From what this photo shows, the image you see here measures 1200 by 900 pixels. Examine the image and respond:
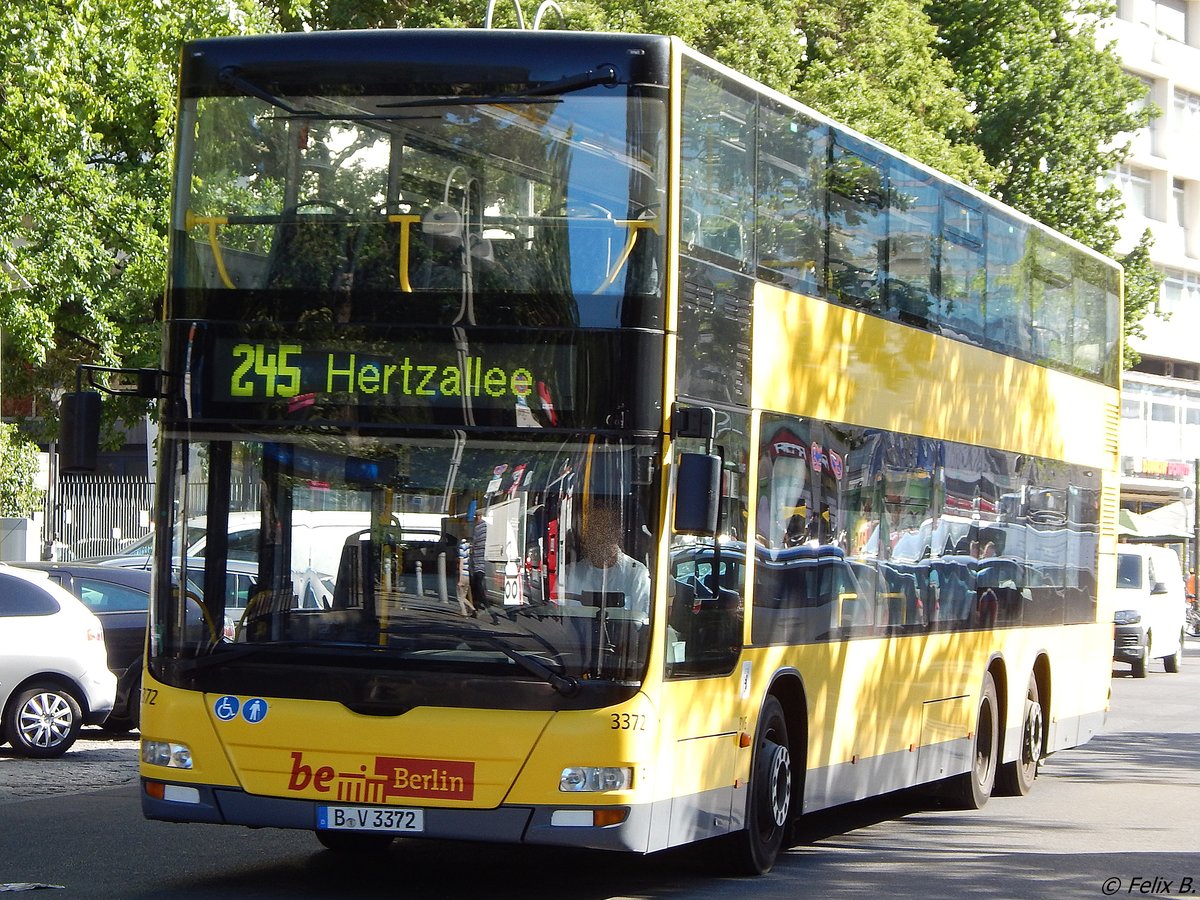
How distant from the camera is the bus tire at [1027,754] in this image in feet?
50.4

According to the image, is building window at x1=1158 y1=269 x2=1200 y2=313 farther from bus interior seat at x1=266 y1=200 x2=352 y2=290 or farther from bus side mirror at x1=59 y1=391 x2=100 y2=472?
bus side mirror at x1=59 y1=391 x2=100 y2=472

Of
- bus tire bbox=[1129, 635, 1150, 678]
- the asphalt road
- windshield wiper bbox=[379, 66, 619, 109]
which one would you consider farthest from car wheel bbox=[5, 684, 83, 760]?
bus tire bbox=[1129, 635, 1150, 678]

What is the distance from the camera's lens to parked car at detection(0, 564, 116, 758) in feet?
51.1

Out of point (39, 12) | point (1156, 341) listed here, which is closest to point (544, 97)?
point (39, 12)

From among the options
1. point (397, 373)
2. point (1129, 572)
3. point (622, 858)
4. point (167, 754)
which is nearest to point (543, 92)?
point (397, 373)

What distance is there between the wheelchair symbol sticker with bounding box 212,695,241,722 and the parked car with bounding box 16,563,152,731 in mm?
8477

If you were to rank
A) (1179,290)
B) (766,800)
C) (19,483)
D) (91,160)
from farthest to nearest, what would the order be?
(1179,290) → (19,483) → (91,160) → (766,800)

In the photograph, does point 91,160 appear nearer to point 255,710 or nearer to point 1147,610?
point 1147,610

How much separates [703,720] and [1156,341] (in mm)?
59237

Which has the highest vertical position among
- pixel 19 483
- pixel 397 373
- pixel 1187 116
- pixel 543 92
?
pixel 1187 116

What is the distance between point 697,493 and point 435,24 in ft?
80.6

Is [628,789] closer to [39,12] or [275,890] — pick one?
[275,890]

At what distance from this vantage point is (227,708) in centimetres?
895

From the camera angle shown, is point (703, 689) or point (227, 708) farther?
point (703, 689)
